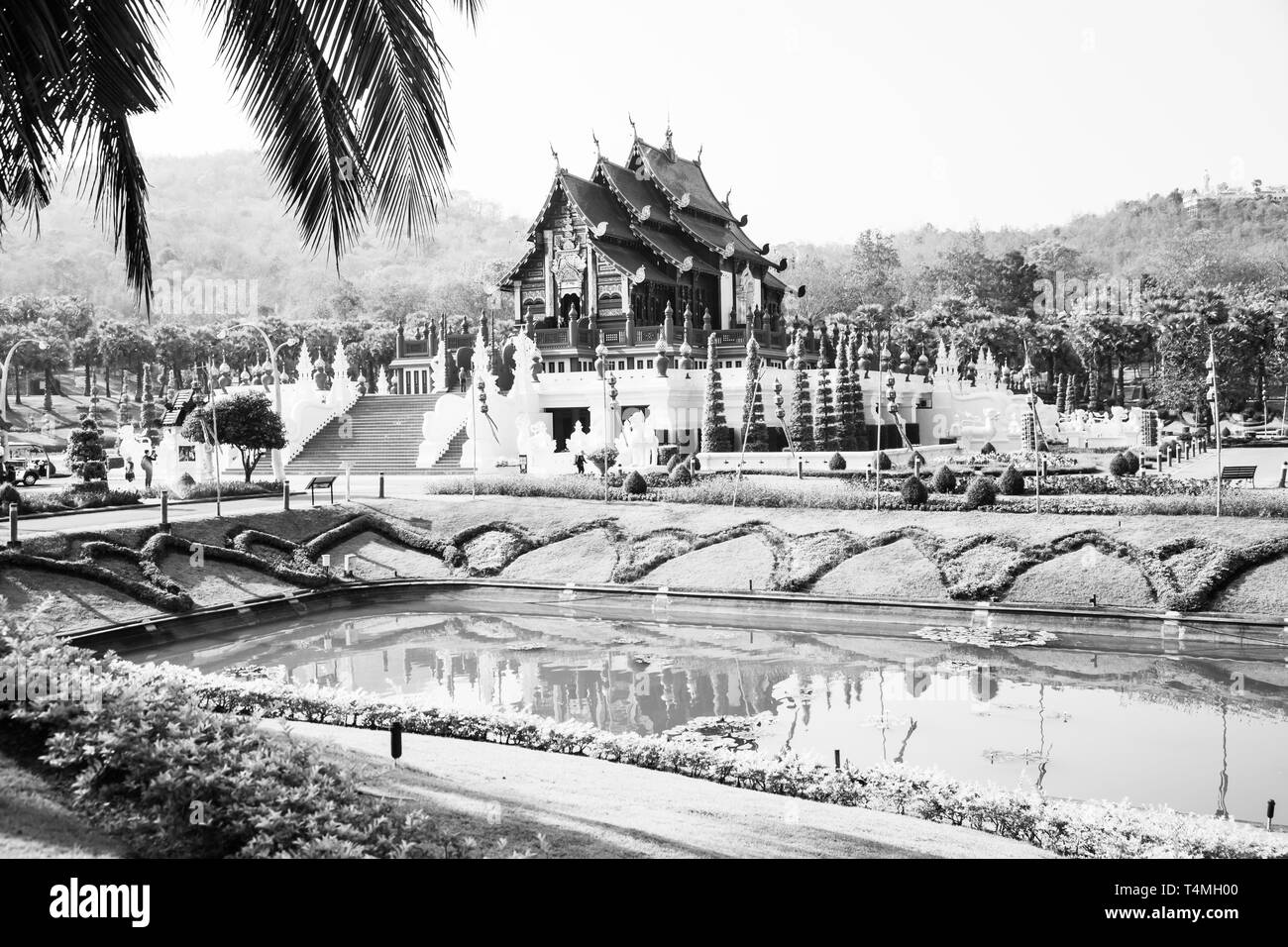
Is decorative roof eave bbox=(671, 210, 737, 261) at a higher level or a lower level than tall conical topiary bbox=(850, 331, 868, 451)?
higher

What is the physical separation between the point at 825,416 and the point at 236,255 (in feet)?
446

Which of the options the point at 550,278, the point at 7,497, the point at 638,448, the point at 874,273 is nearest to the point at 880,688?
the point at 638,448

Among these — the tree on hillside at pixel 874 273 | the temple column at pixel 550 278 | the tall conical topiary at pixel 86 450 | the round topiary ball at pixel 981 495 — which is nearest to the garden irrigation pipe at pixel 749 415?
the round topiary ball at pixel 981 495

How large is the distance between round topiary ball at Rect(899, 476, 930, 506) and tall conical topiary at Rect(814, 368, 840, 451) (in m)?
9.91

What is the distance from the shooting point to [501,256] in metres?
166

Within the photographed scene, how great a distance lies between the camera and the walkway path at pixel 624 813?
809 centimetres

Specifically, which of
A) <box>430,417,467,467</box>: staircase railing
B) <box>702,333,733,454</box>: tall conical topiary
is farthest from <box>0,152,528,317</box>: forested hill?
<box>702,333,733,454</box>: tall conical topiary

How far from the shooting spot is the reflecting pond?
45.8 ft

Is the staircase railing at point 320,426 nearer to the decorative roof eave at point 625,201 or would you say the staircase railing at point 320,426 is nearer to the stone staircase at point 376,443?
the stone staircase at point 376,443

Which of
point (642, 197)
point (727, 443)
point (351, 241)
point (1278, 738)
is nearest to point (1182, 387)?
Answer: point (642, 197)

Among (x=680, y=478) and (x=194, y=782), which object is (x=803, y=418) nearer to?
(x=680, y=478)

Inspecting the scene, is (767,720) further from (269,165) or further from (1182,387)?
(1182,387)

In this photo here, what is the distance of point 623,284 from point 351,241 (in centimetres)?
4144

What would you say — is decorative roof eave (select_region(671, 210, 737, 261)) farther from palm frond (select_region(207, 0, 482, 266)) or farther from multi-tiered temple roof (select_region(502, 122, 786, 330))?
palm frond (select_region(207, 0, 482, 266))
